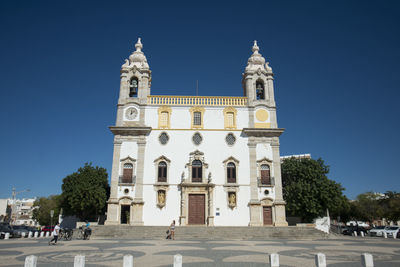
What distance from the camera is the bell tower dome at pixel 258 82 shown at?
30391mm

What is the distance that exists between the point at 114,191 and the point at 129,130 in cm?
569

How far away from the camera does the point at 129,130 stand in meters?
28.3

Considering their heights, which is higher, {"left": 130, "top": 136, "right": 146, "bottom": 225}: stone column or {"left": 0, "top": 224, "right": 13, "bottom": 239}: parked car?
{"left": 130, "top": 136, "right": 146, "bottom": 225}: stone column

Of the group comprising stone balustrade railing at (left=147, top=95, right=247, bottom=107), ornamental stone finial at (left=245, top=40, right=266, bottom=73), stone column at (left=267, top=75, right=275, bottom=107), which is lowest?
stone balustrade railing at (left=147, top=95, right=247, bottom=107)

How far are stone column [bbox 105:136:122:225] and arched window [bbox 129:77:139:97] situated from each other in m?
5.24

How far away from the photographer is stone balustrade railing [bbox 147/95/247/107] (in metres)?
30.1

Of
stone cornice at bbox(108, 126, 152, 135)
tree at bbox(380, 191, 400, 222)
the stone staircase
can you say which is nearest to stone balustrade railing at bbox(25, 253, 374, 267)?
the stone staircase

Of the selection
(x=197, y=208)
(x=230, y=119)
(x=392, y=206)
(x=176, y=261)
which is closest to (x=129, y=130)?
(x=197, y=208)

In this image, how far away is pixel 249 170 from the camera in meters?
28.2

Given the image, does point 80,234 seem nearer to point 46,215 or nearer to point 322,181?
point 322,181

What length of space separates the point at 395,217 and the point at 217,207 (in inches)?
1200

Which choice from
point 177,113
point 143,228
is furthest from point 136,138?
point 143,228

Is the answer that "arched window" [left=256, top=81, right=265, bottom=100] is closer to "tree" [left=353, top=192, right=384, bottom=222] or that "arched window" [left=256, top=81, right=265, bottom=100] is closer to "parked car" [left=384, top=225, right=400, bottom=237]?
"parked car" [left=384, top=225, right=400, bottom=237]

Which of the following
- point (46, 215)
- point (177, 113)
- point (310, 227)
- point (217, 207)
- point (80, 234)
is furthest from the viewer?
point (46, 215)
